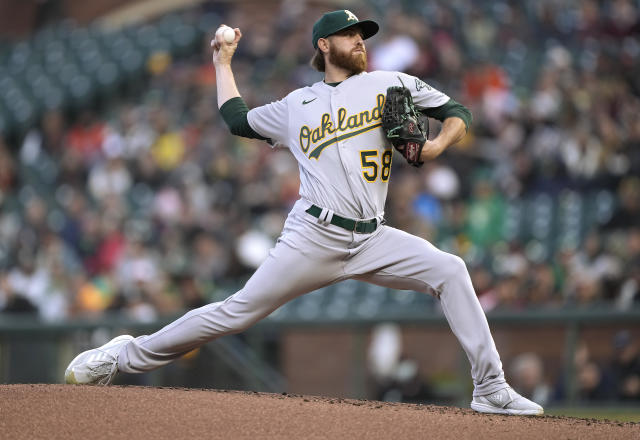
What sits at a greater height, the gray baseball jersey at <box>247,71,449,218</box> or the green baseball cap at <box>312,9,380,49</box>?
the green baseball cap at <box>312,9,380,49</box>

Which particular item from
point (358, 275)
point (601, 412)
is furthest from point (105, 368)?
point (601, 412)

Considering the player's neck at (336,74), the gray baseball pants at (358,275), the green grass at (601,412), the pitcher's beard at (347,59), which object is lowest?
the green grass at (601,412)

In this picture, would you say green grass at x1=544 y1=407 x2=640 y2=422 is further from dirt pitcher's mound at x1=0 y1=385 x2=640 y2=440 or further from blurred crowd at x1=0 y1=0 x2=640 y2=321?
dirt pitcher's mound at x1=0 y1=385 x2=640 y2=440

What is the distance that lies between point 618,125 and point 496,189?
1.18 m

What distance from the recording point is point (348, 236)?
A: 4.32 m

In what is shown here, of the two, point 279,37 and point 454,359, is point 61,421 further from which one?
point 279,37

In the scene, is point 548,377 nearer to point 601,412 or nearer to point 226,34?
point 601,412

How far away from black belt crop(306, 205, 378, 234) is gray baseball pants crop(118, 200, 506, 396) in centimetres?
2

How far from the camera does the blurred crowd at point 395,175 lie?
27.7ft

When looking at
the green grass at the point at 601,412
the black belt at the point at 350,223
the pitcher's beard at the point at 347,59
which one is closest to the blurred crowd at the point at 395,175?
the green grass at the point at 601,412

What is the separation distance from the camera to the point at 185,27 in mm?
14617

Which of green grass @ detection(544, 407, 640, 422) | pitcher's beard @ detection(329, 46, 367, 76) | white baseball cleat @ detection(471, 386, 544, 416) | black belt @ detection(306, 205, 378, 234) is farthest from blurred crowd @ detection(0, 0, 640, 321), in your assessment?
pitcher's beard @ detection(329, 46, 367, 76)

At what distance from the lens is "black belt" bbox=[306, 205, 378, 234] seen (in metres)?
4.31

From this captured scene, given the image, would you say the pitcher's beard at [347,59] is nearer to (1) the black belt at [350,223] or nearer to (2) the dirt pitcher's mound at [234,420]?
(1) the black belt at [350,223]
